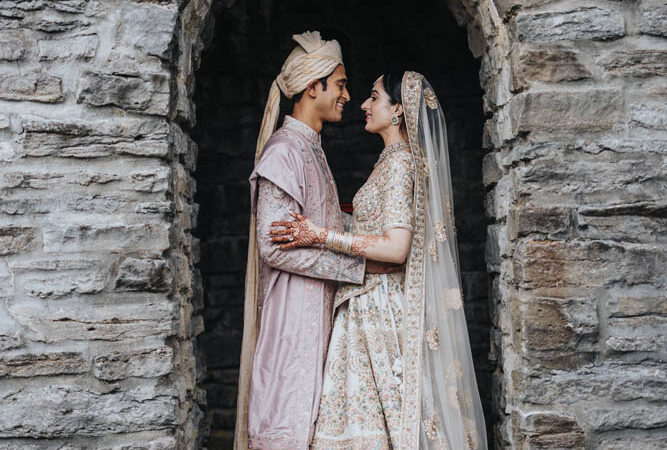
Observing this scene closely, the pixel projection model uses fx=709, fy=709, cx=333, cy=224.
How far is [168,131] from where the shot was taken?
94.9 inches

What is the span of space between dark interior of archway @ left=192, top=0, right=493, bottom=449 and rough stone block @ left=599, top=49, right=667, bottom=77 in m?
1.42

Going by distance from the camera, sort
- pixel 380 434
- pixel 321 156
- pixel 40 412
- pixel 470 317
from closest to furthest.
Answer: pixel 40 412 < pixel 380 434 < pixel 321 156 < pixel 470 317

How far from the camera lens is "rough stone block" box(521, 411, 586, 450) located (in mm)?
2402

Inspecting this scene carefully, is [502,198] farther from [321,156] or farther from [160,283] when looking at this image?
[160,283]

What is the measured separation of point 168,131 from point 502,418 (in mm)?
1586

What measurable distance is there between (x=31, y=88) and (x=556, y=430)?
2.10 metres

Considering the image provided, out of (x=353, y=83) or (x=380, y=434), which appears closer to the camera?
(x=380, y=434)

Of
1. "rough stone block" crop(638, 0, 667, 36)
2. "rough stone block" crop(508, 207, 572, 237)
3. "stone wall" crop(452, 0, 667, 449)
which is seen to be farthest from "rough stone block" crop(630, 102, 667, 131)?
"rough stone block" crop(508, 207, 572, 237)

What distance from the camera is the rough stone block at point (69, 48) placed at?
7.80 ft

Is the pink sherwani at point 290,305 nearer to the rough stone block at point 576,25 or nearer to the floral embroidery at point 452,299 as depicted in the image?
the floral embroidery at point 452,299

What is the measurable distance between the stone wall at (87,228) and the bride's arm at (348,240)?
41 cm

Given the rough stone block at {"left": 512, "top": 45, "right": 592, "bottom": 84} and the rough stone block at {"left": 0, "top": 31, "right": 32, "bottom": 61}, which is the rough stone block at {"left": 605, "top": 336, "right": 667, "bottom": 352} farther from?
the rough stone block at {"left": 0, "top": 31, "right": 32, "bottom": 61}

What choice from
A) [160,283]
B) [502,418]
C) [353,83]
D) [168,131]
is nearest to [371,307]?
[502,418]

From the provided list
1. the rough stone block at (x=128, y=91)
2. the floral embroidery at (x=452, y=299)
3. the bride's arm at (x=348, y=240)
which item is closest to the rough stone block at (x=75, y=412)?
the bride's arm at (x=348, y=240)
